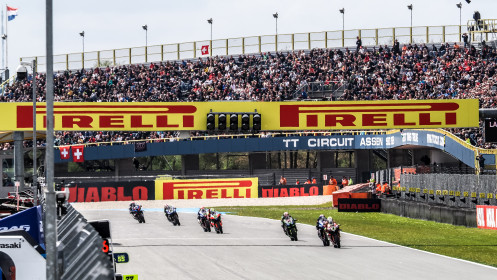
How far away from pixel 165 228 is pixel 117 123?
595 centimetres

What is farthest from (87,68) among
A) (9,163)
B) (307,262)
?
(307,262)

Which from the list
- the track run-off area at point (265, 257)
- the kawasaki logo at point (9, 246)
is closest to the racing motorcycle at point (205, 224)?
the track run-off area at point (265, 257)

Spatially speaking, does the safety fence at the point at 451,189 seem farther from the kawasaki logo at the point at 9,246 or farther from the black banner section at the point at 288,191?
the kawasaki logo at the point at 9,246

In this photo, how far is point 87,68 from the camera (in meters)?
77.4

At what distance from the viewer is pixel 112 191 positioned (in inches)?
2266

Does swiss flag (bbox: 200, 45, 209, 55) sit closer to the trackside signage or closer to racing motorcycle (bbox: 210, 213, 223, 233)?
racing motorcycle (bbox: 210, 213, 223, 233)

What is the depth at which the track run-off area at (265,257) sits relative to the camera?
20359 mm

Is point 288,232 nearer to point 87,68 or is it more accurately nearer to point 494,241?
point 494,241

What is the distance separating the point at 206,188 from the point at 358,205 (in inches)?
650

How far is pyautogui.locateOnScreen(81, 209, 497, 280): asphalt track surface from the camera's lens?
2030cm

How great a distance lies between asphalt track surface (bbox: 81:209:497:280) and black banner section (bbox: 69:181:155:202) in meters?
22.2

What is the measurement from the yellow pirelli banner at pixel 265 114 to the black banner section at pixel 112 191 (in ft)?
59.2

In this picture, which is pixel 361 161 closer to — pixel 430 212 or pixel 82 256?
pixel 430 212

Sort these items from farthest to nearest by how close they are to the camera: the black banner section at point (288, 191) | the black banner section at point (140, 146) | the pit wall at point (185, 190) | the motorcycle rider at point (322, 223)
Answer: the black banner section at point (140, 146) < the black banner section at point (288, 191) < the pit wall at point (185, 190) < the motorcycle rider at point (322, 223)
